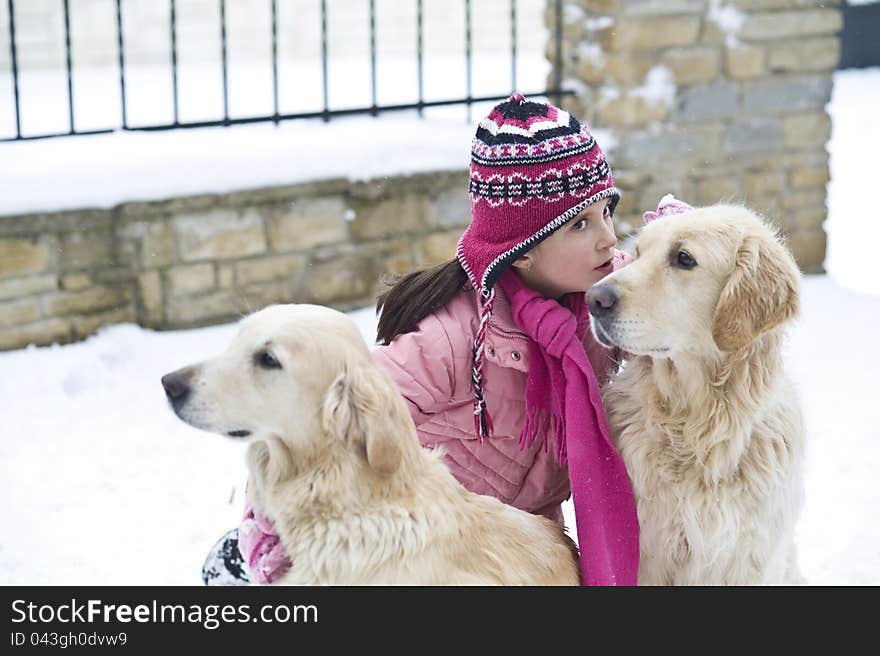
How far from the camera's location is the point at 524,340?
3334 mm

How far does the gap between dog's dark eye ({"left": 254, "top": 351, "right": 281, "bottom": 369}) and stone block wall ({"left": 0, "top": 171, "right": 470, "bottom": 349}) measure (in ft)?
10.9

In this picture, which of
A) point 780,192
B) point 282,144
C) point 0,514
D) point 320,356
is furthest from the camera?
point 780,192

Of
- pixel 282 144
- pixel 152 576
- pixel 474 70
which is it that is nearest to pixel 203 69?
pixel 474 70

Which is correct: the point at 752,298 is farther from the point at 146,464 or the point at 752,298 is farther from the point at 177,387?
the point at 146,464

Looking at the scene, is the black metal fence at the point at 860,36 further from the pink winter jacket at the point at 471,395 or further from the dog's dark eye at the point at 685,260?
the dog's dark eye at the point at 685,260

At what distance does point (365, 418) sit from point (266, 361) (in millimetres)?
252

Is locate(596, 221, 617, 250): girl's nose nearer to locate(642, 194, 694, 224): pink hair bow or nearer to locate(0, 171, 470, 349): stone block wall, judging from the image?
locate(642, 194, 694, 224): pink hair bow

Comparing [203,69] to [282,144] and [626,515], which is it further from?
[626,515]

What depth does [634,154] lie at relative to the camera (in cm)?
707

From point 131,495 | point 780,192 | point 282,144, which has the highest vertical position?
point 282,144

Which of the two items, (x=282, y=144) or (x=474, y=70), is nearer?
(x=282, y=144)

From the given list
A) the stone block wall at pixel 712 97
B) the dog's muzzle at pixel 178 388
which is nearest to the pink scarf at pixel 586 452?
the dog's muzzle at pixel 178 388

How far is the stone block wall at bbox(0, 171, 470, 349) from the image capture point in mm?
5773

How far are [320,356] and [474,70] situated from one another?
373 inches
